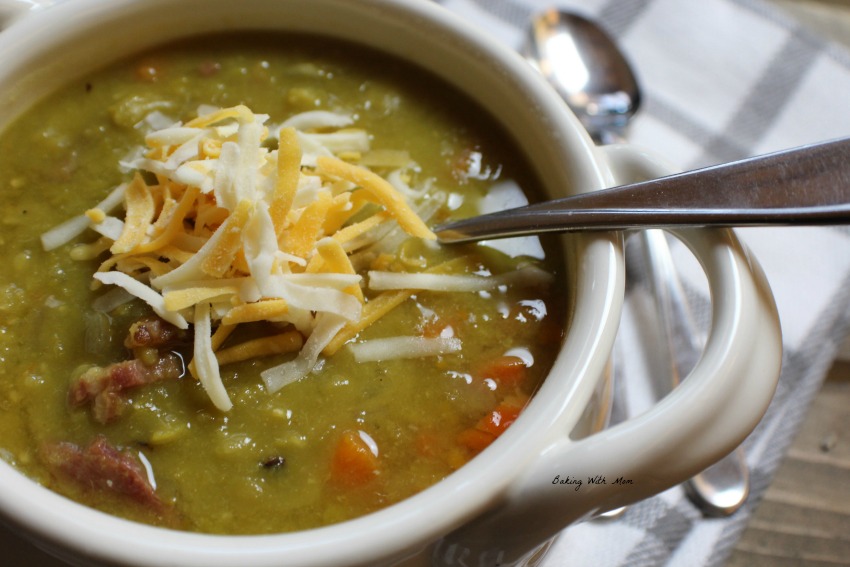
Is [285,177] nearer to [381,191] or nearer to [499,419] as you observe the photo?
[381,191]

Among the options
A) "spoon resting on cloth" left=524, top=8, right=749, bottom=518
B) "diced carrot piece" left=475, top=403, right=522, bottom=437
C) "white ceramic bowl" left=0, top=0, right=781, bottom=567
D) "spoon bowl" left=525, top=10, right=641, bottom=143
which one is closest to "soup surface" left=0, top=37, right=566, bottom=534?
"diced carrot piece" left=475, top=403, right=522, bottom=437

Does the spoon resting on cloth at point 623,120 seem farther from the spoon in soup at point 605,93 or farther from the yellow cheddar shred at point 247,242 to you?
the yellow cheddar shred at point 247,242

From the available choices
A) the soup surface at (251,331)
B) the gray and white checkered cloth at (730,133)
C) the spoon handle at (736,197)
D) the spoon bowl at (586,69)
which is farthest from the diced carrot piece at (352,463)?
the spoon bowl at (586,69)

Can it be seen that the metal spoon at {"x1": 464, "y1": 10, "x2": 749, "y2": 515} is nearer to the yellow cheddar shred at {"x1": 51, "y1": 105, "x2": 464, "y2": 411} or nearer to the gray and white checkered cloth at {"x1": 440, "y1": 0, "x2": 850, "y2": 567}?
the gray and white checkered cloth at {"x1": 440, "y1": 0, "x2": 850, "y2": 567}

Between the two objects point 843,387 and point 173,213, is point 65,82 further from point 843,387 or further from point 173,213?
point 843,387

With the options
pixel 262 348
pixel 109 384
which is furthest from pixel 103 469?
pixel 262 348

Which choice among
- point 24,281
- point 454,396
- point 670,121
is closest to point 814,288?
point 670,121
